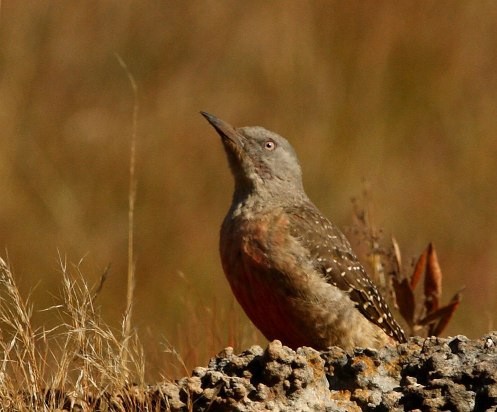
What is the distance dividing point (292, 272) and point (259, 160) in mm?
1054

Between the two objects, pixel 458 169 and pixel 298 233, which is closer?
pixel 298 233

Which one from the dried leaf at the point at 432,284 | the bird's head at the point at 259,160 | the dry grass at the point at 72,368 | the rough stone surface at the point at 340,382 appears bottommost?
the dry grass at the point at 72,368

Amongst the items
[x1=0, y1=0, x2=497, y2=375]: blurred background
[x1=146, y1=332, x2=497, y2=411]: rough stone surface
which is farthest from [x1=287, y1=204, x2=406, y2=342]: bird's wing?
[x1=0, y1=0, x2=497, y2=375]: blurred background

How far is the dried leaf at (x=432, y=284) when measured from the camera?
7297 mm

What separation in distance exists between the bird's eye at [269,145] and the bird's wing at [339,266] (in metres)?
0.48

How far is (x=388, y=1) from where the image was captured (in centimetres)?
1295

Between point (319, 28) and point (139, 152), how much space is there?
2.22 m

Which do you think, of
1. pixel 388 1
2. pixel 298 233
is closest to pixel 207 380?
pixel 298 233

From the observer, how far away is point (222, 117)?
38.7ft

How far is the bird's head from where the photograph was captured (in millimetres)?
7531

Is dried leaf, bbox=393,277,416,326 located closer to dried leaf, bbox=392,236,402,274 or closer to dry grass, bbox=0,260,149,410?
dried leaf, bbox=392,236,402,274

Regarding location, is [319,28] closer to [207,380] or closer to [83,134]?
[83,134]

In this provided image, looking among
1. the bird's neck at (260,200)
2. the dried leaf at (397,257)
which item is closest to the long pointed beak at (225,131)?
the bird's neck at (260,200)

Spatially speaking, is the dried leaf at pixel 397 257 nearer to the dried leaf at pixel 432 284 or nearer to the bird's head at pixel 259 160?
the dried leaf at pixel 432 284
